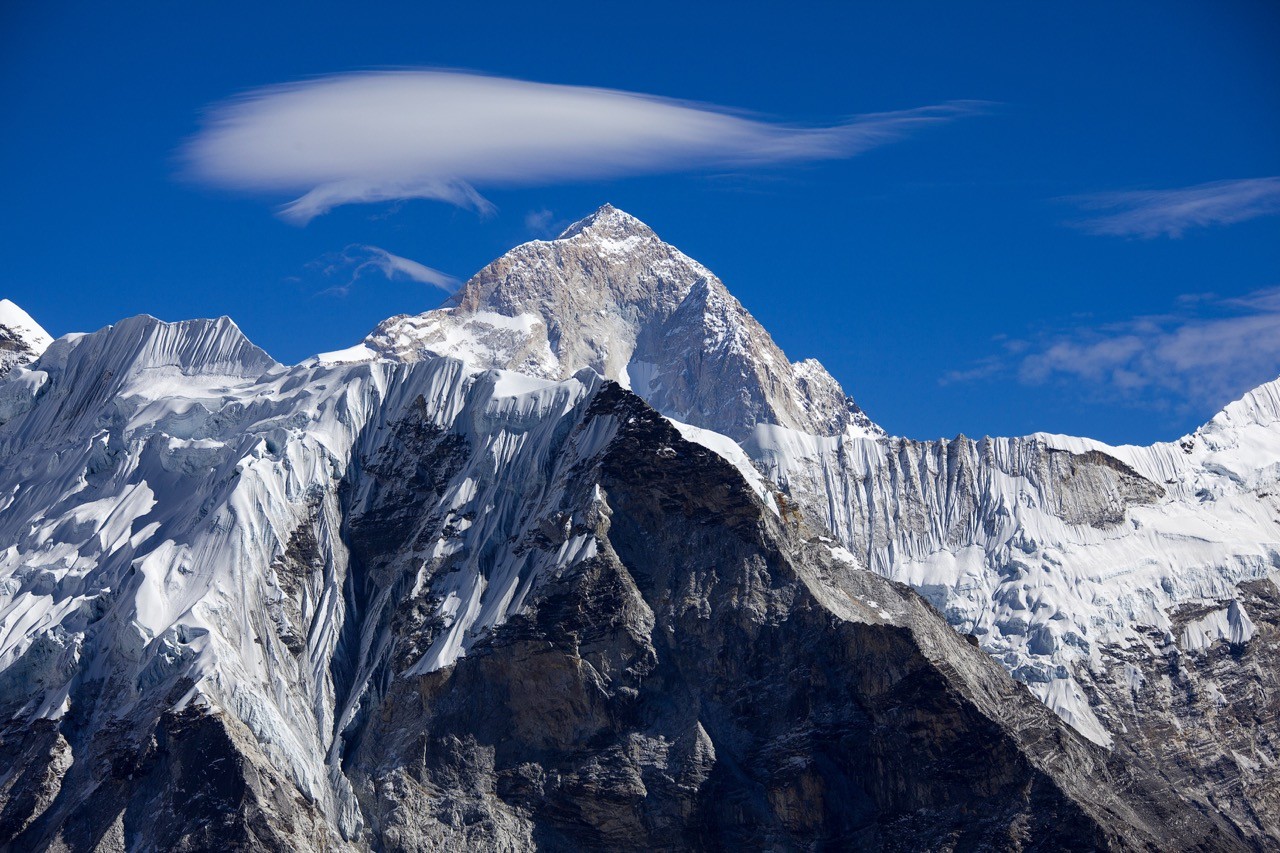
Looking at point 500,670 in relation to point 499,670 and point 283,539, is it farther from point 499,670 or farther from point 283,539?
point 283,539

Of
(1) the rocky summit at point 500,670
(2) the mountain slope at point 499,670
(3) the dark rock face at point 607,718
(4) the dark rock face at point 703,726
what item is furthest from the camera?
(4) the dark rock face at point 703,726

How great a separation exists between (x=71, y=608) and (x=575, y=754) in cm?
3997

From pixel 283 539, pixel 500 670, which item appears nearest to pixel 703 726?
pixel 500 670

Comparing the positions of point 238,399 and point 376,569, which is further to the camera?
point 238,399

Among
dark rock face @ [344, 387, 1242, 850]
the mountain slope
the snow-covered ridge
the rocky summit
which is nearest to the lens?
the rocky summit

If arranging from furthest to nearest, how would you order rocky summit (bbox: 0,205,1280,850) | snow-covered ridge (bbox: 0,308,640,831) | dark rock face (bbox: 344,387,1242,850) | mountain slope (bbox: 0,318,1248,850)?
snow-covered ridge (bbox: 0,308,640,831), dark rock face (bbox: 344,387,1242,850), mountain slope (bbox: 0,318,1248,850), rocky summit (bbox: 0,205,1280,850)

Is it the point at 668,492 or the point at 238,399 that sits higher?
the point at 238,399

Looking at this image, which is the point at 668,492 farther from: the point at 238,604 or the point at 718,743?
the point at 238,604

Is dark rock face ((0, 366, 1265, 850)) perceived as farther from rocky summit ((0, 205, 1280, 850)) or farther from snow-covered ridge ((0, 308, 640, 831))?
snow-covered ridge ((0, 308, 640, 831))

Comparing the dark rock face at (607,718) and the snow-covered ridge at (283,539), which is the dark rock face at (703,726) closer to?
the dark rock face at (607,718)

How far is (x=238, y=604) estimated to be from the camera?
559 ft

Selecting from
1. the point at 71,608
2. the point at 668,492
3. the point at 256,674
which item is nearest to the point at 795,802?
the point at 668,492

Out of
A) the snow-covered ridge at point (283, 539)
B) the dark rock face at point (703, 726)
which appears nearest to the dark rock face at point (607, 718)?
the dark rock face at point (703, 726)

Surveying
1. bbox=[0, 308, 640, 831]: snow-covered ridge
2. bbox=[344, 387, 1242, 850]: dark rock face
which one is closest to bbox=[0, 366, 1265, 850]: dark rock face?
bbox=[344, 387, 1242, 850]: dark rock face
